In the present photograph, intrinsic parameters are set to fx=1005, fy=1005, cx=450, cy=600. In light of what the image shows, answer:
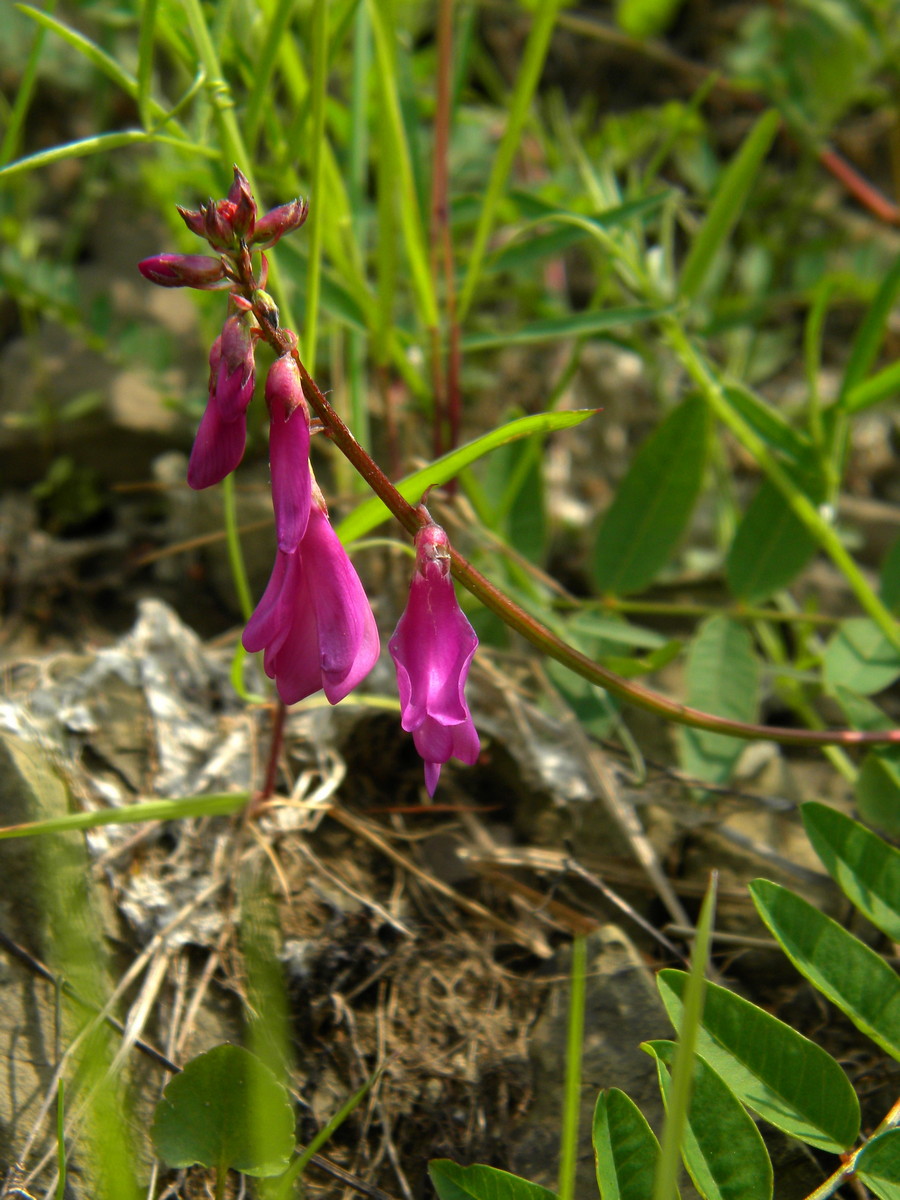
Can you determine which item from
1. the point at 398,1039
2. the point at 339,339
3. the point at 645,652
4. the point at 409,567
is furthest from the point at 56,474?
the point at 398,1039

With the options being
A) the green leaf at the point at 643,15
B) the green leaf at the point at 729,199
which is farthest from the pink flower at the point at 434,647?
the green leaf at the point at 643,15

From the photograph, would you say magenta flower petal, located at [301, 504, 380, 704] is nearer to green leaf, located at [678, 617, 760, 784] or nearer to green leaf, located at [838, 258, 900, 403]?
green leaf, located at [678, 617, 760, 784]

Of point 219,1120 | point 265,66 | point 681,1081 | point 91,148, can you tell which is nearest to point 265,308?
point 91,148

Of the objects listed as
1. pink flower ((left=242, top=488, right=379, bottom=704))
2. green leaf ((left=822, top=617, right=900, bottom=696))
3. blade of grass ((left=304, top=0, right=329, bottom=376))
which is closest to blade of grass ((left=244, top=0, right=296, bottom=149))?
blade of grass ((left=304, top=0, right=329, bottom=376))

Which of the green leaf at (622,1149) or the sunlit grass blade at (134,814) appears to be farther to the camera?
the sunlit grass blade at (134,814)

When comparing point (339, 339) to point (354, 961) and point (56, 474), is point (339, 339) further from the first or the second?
point (354, 961)

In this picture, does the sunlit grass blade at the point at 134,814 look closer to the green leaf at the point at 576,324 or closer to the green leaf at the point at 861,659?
the green leaf at the point at 576,324

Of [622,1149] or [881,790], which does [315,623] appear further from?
[881,790]
